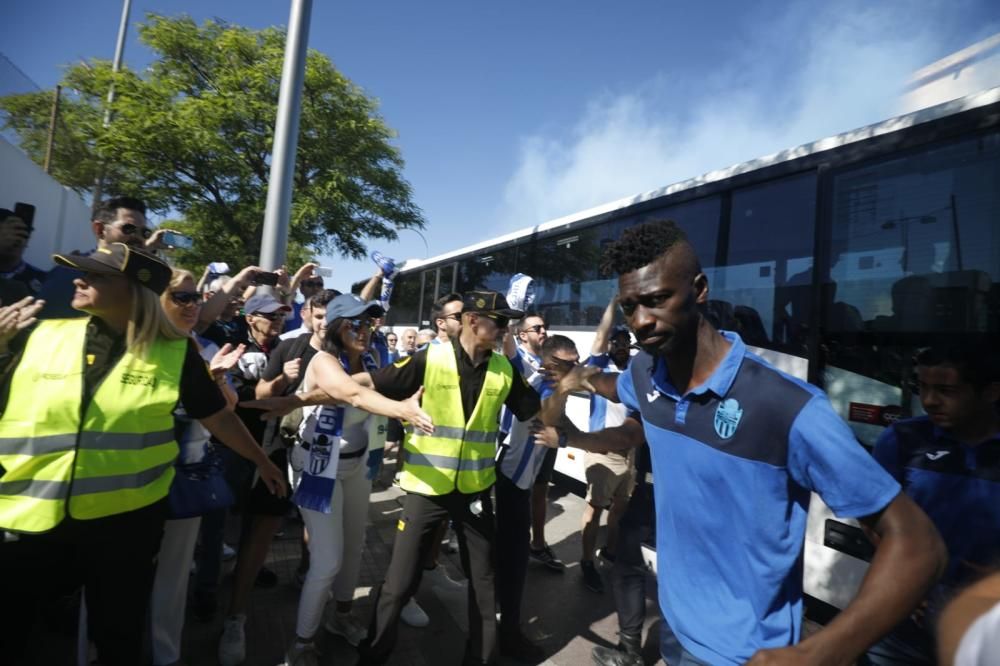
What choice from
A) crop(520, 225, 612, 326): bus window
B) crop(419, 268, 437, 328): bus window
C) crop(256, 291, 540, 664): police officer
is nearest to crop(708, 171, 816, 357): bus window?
crop(520, 225, 612, 326): bus window

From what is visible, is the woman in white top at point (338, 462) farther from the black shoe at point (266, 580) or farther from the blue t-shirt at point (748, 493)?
the blue t-shirt at point (748, 493)

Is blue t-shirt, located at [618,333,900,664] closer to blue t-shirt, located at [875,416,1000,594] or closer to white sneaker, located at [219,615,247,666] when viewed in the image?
blue t-shirt, located at [875,416,1000,594]

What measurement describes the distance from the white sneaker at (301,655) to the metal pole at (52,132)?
42.7 ft

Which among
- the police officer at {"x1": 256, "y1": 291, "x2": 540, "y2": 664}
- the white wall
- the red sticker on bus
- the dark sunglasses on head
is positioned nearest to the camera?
the police officer at {"x1": 256, "y1": 291, "x2": 540, "y2": 664}

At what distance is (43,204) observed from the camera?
973 cm

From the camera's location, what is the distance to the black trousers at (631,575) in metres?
3.12

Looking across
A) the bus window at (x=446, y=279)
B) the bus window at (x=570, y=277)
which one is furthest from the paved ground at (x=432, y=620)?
the bus window at (x=446, y=279)

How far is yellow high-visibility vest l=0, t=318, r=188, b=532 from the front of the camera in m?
1.81

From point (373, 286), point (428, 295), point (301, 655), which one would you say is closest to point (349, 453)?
point (301, 655)

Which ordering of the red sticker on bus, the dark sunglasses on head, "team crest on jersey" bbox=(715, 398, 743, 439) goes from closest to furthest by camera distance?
"team crest on jersey" bbox=(715, 398, 743, 439) < the dark sunglasses on head < the red sticker on bus

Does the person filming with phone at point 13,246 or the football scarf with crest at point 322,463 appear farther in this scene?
the person filming with phone at point 13,246

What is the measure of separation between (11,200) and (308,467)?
9.13 m

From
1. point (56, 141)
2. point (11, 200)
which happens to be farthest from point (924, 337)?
point (56, 141)

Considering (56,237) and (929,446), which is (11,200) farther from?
(929,446)
